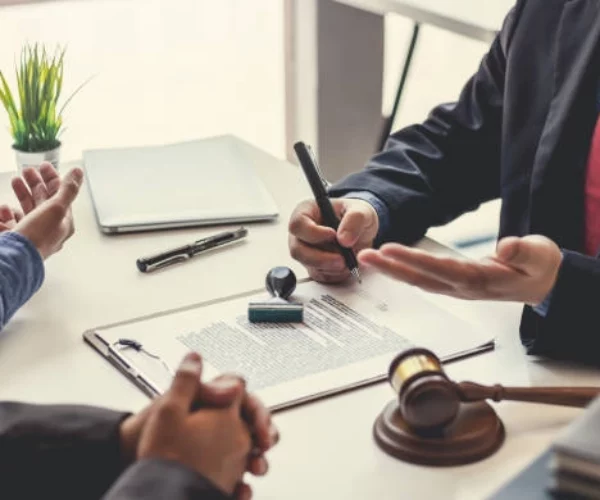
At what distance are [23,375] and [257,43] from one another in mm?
1749

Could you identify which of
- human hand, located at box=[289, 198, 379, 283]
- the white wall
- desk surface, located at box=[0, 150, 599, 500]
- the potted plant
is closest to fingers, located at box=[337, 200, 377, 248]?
human hand, located at box=[289, 198, 379, 283]

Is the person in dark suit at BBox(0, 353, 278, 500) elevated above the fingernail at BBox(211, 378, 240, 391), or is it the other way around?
the fingernail at BBox(211, 378, 240, 391)

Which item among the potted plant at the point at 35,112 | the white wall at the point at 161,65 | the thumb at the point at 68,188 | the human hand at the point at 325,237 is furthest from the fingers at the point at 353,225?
the white wall at the point at 161,65

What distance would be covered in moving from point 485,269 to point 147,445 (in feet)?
1.36

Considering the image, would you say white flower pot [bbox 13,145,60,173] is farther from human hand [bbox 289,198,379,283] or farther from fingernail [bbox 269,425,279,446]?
fingernail [bbox 269,425,279,446]

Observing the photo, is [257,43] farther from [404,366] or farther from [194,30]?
[404,366]

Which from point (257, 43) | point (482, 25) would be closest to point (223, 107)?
point (257, 43)

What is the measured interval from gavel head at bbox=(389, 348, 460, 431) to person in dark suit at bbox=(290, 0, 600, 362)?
135 millimetres

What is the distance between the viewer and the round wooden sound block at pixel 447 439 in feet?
3.26

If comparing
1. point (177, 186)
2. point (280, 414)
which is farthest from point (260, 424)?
point (177, 186)

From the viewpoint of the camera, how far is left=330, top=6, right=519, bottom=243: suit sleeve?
158cm

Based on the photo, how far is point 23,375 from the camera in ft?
3.84

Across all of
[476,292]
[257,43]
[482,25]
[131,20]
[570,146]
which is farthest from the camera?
[257,43]

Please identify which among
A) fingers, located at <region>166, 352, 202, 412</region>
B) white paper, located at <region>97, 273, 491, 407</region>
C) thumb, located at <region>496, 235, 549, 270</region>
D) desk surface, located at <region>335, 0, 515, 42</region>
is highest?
desk surface, located at <region>335, 0, 515, 42</region>
